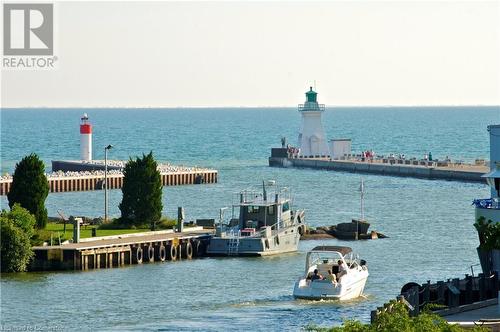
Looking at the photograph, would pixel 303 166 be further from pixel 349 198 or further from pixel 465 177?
pixel 349 198

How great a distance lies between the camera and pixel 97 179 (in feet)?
391

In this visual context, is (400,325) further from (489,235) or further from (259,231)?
(259,231)

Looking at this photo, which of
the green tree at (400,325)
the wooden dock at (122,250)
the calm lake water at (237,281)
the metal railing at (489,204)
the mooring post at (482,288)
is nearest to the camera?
the green tree at (400,325)

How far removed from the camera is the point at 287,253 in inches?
2928

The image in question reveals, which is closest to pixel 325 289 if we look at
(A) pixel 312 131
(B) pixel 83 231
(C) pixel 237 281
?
(C) pixel 237 281

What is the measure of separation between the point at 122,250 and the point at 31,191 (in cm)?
660

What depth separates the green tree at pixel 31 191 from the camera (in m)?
72.2

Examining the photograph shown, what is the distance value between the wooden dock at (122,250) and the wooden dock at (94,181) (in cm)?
4109

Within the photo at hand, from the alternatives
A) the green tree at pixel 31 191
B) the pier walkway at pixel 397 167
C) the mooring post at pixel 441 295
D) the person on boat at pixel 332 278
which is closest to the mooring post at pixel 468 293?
the mooring post at pixel 441 295

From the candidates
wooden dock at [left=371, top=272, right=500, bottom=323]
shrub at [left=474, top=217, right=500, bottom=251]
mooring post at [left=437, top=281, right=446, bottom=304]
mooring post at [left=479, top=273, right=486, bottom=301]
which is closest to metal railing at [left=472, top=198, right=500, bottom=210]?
shrub at [left=474, top=217, right=500, bottom=251]

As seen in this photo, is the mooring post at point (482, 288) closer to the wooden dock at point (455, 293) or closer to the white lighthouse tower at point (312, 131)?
the wooden dock at point (455, 293)

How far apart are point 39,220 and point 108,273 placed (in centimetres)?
742

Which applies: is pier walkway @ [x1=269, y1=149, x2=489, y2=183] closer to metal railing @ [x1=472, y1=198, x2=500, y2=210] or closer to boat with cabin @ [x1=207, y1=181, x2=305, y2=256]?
boat with cabin @ [x1=207, y1=181, x2=305, y2=256]

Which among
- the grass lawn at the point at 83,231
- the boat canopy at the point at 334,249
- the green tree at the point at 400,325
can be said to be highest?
the grass lawn at the point at 83,231
